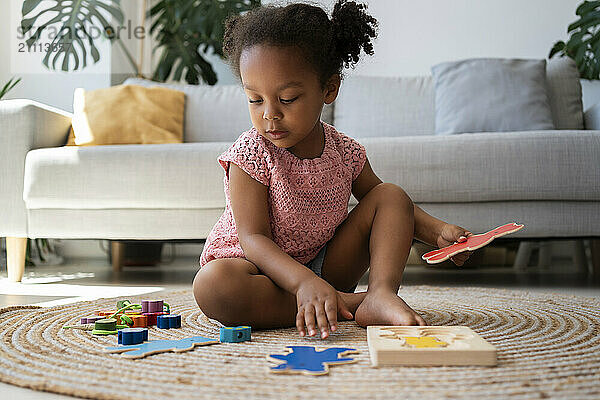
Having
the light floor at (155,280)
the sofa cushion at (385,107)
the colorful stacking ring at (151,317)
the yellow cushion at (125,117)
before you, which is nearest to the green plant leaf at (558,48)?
the sofa cushion at (385,107)

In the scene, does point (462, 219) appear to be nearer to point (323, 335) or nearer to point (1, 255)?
point (323, 335)

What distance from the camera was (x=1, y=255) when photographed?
2.76m

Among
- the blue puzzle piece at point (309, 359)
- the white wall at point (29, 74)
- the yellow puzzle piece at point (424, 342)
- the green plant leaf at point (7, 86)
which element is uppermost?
the white wall at point (29, 74)

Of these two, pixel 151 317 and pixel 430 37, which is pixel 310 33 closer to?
pixel 151 317

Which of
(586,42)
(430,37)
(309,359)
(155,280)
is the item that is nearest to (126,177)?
(155,280)

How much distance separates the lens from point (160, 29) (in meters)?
3.20

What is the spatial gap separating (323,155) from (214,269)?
317 millimetres

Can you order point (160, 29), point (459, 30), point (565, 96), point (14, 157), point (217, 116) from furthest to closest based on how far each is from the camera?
Answer: point (160, 29), point (459, 30), point (217, 116), point (565, 96), point (14, 157)

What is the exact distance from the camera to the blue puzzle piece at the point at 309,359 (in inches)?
28.7

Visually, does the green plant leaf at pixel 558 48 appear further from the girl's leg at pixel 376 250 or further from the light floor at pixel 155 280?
the girl's leg at pixel 376 250

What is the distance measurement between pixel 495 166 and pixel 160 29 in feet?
6.56

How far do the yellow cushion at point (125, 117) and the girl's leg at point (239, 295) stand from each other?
4.72ft

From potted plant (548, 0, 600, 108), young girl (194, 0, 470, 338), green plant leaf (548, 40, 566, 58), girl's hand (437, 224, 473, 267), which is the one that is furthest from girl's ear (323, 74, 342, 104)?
green plant leaf (548, 40, 566, 58)

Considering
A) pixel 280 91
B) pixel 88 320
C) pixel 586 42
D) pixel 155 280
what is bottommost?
pixel 155 280
